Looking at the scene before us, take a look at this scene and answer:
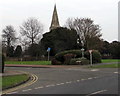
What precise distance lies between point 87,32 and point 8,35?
24.3 metres

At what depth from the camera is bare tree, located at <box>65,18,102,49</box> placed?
76.4 meters

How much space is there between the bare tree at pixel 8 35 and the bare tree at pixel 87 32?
1937 centimetres

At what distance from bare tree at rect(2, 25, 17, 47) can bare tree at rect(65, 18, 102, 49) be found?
19.4 meters

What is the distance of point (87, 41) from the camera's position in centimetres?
7669

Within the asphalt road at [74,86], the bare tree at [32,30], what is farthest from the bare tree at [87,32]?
the asphalt road at [74,86]

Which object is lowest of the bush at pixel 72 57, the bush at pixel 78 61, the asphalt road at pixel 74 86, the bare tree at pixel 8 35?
the asphalt road at pixel 74 86

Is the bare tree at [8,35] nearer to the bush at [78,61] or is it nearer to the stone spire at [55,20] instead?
the stone spire at [55,20]

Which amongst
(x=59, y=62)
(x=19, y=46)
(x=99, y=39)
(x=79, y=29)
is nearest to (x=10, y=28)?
(x=19, y=46)

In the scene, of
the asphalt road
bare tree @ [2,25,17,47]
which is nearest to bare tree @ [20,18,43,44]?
bare tree @ [2,25,17,47]

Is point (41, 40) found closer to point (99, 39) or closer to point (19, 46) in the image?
point (19, 46)

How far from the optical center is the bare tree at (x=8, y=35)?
3163 inches

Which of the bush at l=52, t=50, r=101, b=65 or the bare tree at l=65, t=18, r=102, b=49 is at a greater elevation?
the bare tree at l=65, t=18, r=102, b=49

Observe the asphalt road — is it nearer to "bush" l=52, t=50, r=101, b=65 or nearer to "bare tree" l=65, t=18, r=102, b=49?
"bush" l=52, t=50, r=101, b=65

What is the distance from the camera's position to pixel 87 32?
7706cm
